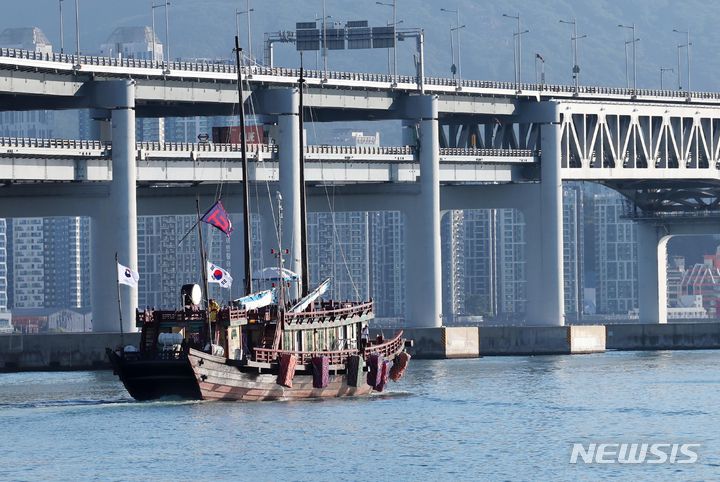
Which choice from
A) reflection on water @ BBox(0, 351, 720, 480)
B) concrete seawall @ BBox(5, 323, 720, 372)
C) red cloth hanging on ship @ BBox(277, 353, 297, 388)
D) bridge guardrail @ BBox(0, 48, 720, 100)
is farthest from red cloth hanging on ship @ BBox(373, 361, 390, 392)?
bridge guardrail @ BBox(0, 48, 720, 100)

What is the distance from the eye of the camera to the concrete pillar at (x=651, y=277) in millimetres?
187625

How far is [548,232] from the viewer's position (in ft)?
495

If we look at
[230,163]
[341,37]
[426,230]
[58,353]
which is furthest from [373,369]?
[341,37]

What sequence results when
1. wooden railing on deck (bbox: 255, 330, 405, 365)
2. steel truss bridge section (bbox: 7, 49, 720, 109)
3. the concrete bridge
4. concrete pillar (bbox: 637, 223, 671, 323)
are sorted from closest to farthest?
wooden railing on deck (bbox: 255, 330, 405, 365)
steel truss bridge section (bbox: 7, 49, 720, 109)
the concrete bridge
concrete pillar (bbox: 637, 223, 671, 323)

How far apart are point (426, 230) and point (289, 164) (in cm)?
1537

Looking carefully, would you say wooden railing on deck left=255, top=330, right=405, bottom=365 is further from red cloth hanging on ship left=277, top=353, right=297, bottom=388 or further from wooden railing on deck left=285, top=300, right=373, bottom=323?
wooden railing on deck left=285, top=300, right=373, bottom=323

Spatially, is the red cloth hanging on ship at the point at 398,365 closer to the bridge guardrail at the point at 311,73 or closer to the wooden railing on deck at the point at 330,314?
the wooden railing on deck at the point at 330,314

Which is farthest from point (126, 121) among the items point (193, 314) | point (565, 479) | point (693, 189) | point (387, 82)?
point (693, 189)

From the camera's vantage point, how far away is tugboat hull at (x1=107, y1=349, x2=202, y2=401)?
85.1 m

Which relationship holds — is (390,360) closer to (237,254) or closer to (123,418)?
(123,418)

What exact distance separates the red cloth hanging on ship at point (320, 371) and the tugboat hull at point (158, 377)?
21.1 feet

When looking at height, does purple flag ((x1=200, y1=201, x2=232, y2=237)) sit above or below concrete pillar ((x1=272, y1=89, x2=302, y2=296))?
below

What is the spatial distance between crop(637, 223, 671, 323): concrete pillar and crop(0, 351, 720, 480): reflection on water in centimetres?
8023

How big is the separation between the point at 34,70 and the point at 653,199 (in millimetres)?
79688
